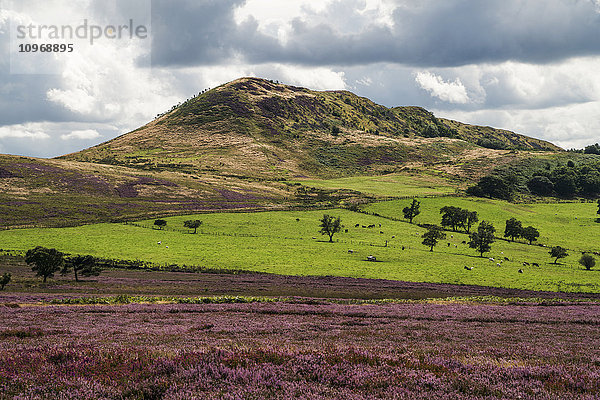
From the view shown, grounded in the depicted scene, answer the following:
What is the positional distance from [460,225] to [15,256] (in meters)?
119

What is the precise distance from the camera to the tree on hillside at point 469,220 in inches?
5012

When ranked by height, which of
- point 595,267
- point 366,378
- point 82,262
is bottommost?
point 595,267

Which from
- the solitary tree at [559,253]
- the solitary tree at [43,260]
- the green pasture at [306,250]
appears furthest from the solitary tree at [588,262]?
the solitary tree at [43,260]

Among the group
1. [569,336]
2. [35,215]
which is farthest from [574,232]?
[35,215]

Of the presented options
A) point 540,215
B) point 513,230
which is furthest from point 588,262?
point 540,215

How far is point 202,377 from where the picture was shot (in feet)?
30.0

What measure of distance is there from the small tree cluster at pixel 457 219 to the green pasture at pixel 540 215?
197 inches

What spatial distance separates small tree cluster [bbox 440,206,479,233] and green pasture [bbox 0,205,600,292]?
7649 mm

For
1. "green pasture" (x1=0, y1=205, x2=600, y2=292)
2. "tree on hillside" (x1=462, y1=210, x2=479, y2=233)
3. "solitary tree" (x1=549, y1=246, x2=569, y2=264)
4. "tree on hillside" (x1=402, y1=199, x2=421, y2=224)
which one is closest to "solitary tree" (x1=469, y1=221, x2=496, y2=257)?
"green pasture" (x1=0, y1=205, x2=600, y2=292)

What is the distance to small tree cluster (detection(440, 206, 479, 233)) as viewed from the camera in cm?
12569

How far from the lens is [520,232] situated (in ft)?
368

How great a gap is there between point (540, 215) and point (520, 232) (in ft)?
149

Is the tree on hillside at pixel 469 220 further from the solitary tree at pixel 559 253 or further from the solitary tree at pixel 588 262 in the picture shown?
the solitary tree at pixel 588 262

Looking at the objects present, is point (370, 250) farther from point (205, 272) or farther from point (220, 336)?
point (220, 336)
